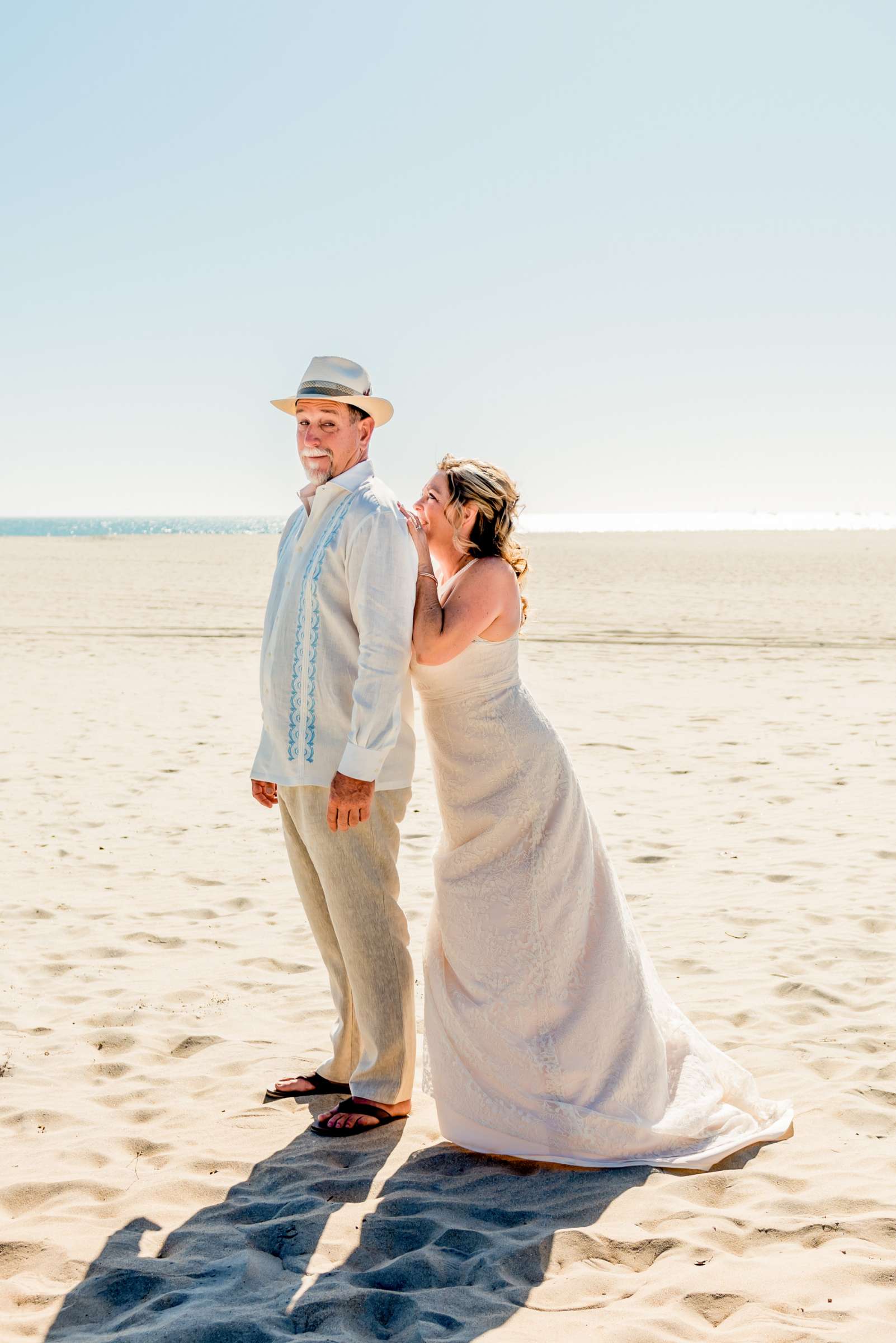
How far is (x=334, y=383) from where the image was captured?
3273mm

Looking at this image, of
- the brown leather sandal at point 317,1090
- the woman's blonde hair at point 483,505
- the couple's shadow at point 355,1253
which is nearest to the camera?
the couple's shadow at point 355,1253

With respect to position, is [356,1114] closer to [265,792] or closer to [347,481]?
[265,792]

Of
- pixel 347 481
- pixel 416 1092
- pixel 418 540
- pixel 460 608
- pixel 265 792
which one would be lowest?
pixel 416 1092

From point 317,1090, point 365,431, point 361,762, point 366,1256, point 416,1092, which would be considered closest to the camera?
point 366,1256

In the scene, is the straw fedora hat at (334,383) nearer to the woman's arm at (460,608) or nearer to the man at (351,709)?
the man at (351,709)

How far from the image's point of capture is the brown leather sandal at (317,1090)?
3.55 m

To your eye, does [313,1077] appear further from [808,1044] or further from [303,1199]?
[808,1044]

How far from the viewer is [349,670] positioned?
10.8 ft

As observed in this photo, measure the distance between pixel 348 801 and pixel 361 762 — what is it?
12 centimetres

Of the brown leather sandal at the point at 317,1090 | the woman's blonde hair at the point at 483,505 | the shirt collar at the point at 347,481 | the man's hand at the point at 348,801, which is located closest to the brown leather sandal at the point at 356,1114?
the brown leather sandal at the point at 317,1090

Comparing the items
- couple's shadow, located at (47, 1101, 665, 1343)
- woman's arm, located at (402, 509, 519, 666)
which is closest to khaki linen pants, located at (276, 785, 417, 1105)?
couple's shadow, located at (47, 1101, 665, 1343)

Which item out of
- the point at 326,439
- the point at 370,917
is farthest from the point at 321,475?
the point at 370,917

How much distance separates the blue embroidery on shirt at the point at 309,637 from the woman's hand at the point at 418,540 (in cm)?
17

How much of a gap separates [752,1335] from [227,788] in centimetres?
561
